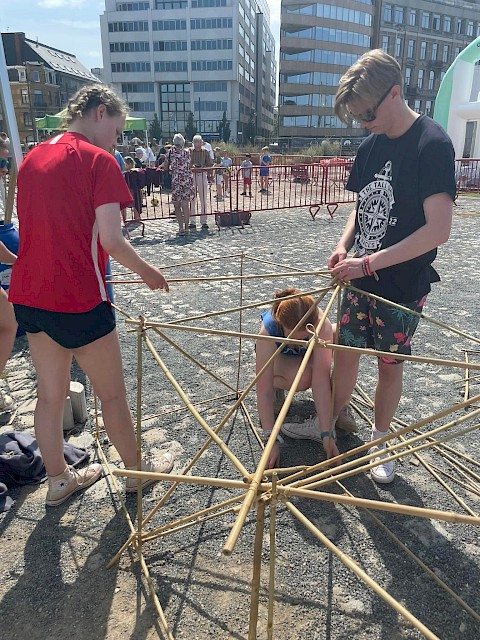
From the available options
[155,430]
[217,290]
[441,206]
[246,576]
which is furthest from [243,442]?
[217,290]

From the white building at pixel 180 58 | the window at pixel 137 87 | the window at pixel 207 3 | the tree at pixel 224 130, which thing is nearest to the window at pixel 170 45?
the white building at pixel 180 58

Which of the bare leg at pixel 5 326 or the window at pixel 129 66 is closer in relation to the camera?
the bare leg at pixel 5 326

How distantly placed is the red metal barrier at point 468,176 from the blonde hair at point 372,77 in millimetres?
16695

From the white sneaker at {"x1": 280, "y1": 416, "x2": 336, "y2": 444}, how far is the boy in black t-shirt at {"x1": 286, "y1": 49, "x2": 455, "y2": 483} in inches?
14.2

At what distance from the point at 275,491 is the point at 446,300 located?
16.4ft

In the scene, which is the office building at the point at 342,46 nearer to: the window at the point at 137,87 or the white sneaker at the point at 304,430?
the window at the point at 137,87

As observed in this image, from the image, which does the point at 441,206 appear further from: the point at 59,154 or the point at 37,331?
the point at 37,331

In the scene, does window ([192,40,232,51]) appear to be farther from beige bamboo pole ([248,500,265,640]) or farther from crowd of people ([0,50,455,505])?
beige bamboo pole ([248,500,265,640])

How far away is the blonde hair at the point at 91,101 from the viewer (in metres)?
1.95

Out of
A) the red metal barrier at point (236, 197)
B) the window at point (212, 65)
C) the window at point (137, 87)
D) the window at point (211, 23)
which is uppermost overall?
the window at point (211, 23)

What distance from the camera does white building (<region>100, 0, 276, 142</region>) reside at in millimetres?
64938

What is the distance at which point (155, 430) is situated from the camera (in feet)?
9.82

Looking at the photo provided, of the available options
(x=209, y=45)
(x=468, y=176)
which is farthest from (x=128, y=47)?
(x=468, y=176)

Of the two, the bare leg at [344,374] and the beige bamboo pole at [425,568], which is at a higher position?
the bare leg at [344,374]
